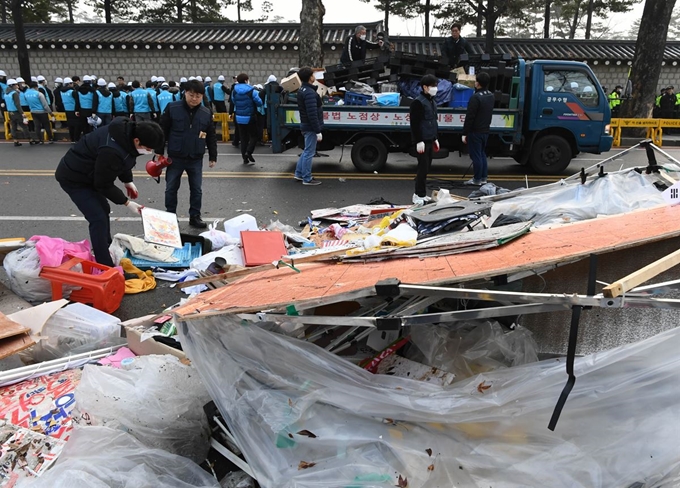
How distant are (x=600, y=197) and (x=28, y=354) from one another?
13.4 feet

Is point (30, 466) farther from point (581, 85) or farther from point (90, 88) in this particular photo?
point (90, 88)

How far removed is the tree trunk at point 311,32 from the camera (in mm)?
13781

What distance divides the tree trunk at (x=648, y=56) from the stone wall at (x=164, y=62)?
10270 mm

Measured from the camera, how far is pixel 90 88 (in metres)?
14.0

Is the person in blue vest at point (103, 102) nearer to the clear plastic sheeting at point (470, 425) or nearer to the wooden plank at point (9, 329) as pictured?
the wooden plank at point (9, 329)

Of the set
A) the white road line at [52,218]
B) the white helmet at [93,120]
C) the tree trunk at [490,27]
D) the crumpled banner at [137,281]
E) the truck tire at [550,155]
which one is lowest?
the crumpled banner at [137,281]

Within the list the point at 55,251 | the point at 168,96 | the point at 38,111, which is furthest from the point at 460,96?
the point at 38,111

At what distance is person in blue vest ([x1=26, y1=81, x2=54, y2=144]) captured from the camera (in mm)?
13938

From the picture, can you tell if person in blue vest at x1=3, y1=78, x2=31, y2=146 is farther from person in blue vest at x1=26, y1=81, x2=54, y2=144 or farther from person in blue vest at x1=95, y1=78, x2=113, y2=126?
person in blue vest at x1=95, y1=78, x2=113, y2=126

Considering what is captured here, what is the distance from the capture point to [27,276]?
401 cm

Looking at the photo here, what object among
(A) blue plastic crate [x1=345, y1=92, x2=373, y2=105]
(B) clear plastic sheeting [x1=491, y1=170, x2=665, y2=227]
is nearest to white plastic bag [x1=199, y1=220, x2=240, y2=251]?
(B) clear plastic sheeting [x1=491, y1=170, x2=665, y2=227]

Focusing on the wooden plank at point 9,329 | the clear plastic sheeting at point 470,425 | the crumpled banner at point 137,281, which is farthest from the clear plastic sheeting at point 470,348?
the crumpled banner at point 137,281

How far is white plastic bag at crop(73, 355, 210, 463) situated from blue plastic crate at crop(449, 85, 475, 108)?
7904mm

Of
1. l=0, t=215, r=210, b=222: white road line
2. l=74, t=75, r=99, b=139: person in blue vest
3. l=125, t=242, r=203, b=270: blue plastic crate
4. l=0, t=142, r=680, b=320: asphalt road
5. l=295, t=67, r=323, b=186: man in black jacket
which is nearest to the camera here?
l=125, t=242, r=203, b=270: blue plastic crate
